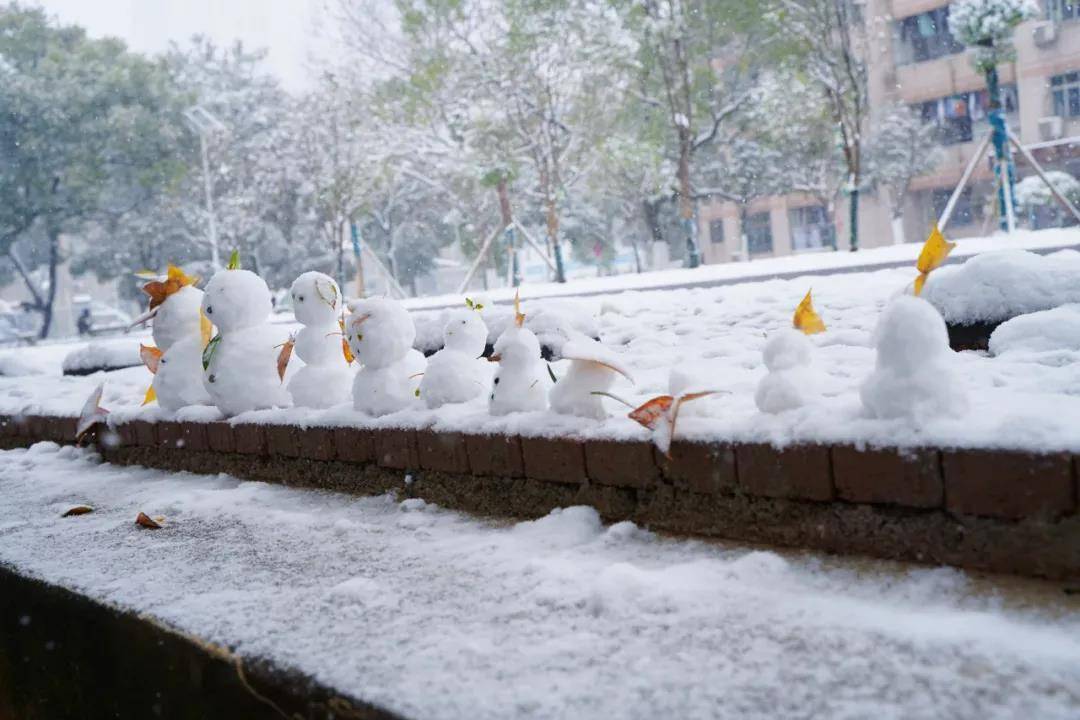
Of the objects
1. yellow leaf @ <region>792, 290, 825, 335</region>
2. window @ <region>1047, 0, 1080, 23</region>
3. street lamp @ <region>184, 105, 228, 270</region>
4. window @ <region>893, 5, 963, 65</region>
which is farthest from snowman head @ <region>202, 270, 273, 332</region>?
window @ <region>893, 5, 963, 65</region>

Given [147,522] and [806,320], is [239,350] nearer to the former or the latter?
[147,522]

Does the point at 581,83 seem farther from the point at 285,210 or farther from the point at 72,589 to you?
the point at 72,589

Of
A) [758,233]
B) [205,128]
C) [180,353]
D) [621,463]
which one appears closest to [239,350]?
[180,353]

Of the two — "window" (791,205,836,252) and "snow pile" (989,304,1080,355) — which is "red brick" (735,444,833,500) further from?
"window" (791,205,836,252)

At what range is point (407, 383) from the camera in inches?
91.6

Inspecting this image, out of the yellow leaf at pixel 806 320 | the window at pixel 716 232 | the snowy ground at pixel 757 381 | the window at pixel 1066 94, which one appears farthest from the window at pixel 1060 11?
the yellow leaf at pixel 806 320

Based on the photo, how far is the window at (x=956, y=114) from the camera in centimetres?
2184

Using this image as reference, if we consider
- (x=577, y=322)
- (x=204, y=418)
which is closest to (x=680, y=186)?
(x=577, y=322)

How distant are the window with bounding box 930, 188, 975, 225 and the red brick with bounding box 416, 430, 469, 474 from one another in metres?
23.6

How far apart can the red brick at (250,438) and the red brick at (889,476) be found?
5.85 ft

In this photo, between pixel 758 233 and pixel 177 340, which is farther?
pixel 758 233

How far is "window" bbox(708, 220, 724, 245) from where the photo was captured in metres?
28.9

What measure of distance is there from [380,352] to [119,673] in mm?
1005

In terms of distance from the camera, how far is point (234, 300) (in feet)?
8.60
